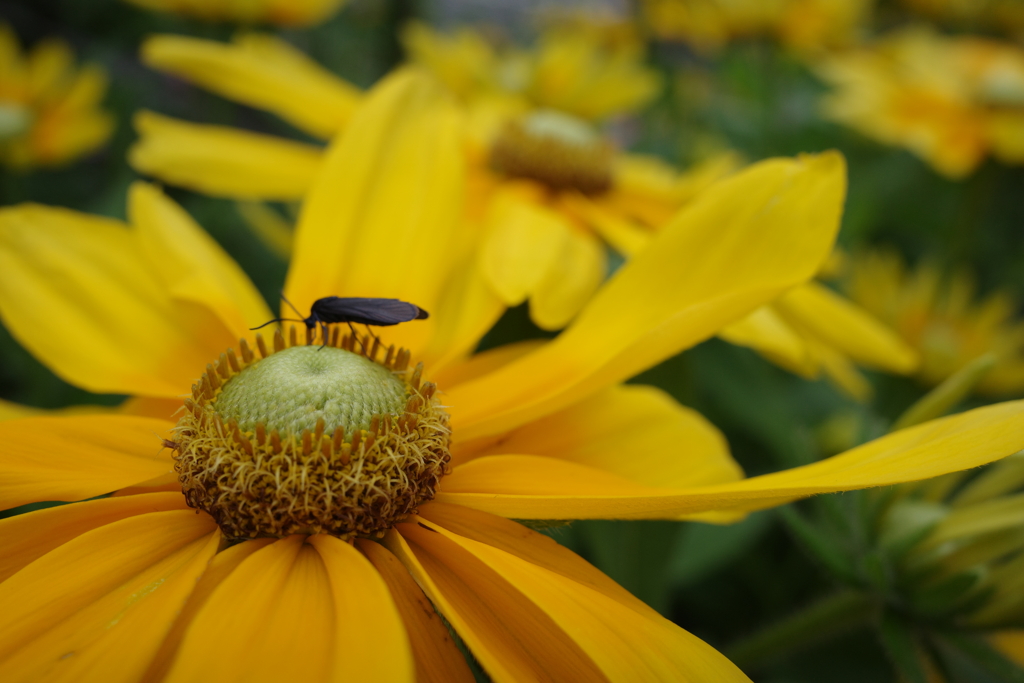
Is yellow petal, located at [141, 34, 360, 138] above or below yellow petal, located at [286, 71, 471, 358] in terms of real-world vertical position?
above

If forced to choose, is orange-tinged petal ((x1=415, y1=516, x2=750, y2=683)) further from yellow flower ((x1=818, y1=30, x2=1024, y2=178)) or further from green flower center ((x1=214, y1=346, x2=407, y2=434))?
yellow flower ((x1=818, y1=30, x2=1024, y2=178))

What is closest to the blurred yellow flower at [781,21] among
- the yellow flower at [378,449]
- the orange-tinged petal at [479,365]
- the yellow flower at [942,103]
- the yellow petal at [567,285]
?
the yellow flower at [942,103]

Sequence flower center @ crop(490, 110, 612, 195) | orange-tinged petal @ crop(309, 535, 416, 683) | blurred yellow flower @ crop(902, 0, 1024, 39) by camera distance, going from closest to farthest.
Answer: orange-tinged petal @ crop(309, 535, 416, 683)
flower center @ crop(490, 110, 612, 195)
blurred yellow flower @ crop(902, 0, 1024, 39)

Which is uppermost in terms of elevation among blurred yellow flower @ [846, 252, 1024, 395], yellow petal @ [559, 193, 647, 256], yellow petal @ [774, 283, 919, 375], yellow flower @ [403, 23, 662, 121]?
yellow flower @ [403, 23, 662, 121]

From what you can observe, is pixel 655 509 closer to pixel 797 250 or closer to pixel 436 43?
pixel 797 250

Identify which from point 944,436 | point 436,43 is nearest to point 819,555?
point 944,436

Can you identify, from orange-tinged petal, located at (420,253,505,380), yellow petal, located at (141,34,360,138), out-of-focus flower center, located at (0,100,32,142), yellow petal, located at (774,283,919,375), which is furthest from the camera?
out-of-focus flower center, located at (0,100,32,142)

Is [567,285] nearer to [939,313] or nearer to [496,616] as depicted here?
[496,616]

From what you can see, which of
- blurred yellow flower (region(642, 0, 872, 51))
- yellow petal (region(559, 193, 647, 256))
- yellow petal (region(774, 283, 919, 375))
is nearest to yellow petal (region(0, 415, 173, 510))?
yellow petal (region(559, 193, 647, 256))
